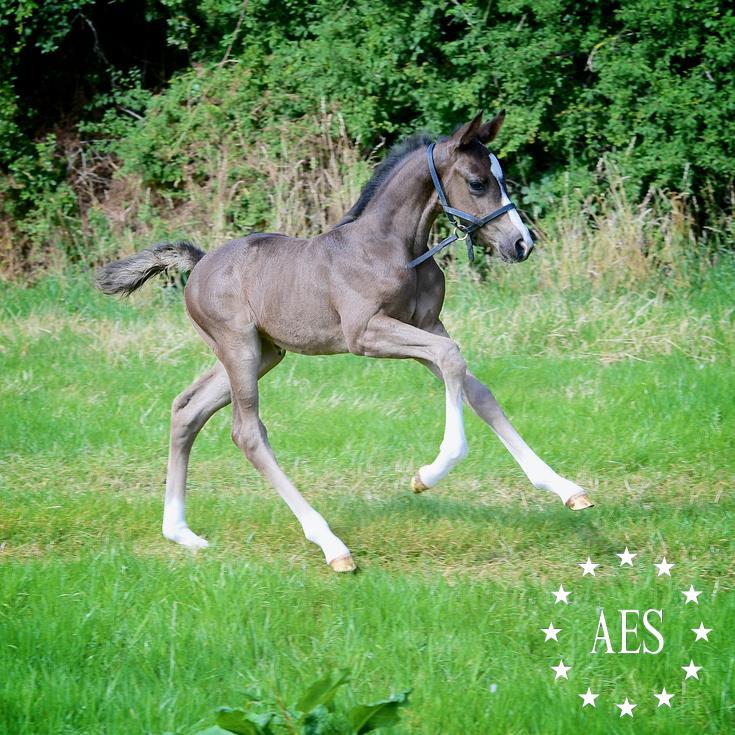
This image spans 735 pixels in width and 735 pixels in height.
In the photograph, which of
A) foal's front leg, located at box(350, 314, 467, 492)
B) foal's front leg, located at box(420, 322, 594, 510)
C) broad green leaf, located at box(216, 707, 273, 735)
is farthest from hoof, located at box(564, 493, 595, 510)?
broad green leaf, located at box(216, 707, 273, 735)

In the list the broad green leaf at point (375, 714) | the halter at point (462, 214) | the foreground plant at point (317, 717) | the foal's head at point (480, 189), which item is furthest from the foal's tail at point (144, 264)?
the broad green leaf at point (375, 714)

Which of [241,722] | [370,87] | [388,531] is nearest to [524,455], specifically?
[388,531]

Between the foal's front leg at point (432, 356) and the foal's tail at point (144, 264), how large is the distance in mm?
1429

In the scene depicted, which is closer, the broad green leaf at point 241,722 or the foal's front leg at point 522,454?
the broad green leaf at point 241,722

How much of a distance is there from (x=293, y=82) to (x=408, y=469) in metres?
7.65

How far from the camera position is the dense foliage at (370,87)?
1151cm

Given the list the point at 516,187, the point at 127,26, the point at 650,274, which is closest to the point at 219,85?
the point at 127,26

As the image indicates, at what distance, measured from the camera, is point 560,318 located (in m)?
8.95

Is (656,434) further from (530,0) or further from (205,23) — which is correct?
(205,23)

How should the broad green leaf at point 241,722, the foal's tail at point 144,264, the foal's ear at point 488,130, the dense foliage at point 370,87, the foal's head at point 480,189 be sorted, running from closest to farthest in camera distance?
the broad green leaf at point 241,722 → the foal's head at point 480,189 → the foal's ear at point 488,130 → the foal's tail at point 144,264 → the dense foliage at point 370,87

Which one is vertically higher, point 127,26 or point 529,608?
point 127,26

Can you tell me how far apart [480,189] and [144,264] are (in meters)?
2.15

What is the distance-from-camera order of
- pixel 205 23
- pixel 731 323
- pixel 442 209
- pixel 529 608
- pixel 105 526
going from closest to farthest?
1. pixel 529 608
2. pixel 442 209
3. pixel 105 526
4. pixel 731 323
5. pixel 205 23

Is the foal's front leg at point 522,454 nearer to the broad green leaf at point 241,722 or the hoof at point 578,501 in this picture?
the hoof at point 578,501
